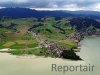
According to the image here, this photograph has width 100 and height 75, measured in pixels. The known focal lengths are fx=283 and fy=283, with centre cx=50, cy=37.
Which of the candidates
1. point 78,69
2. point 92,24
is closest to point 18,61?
point 78,69

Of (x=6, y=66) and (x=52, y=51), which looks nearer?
(x=6, y=66)

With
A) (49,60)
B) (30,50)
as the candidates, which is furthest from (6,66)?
(30,50)

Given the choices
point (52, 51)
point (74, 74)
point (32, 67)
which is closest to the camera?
point (74, 74)

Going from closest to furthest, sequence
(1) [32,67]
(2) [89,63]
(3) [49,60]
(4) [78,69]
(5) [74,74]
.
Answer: (5) [74,74] < (4) [78,69] < (1) [32,67] < (2) [89,63] < (3) [49,60]

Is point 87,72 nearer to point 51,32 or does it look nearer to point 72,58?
point 72,58

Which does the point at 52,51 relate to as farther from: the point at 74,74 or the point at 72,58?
the point at 74,74

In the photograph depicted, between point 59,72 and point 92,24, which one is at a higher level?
point 59,72

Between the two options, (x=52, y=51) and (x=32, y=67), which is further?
(x=52, y=51)

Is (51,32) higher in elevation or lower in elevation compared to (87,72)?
lower

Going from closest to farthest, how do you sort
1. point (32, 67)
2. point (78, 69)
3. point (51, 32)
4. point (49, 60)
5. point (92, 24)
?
point (78, 69)
point (32, 67)
point (49, 60)
point (51, 32)
point (92, 24)
